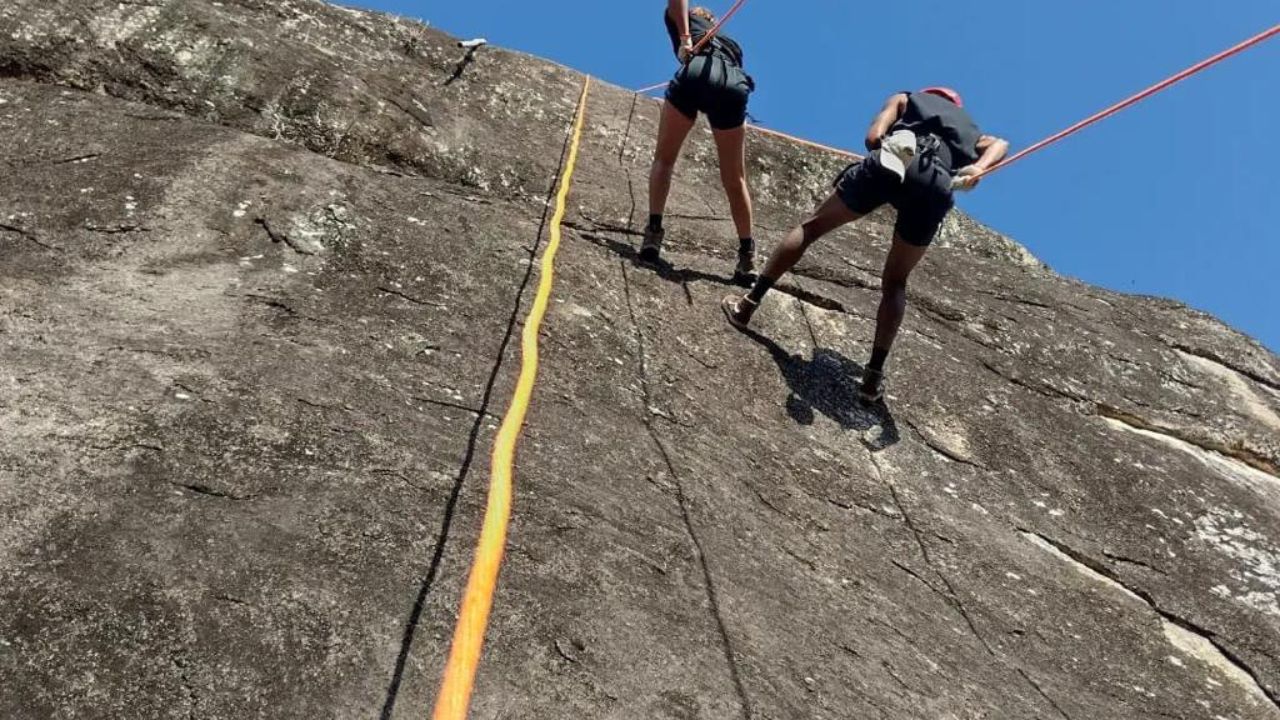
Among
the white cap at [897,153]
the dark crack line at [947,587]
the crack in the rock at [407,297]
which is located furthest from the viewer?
the white cap at [897,153]

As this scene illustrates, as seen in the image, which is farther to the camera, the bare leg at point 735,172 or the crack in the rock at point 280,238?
the bare leg at point 735,172

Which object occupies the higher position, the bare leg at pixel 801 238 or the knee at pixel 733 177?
the knee at pixel 733 177

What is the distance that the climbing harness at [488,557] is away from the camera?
293 cm

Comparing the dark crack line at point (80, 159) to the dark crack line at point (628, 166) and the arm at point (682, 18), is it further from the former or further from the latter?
the arm at point (682, 18)

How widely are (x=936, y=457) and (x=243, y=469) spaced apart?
3928 millimetres

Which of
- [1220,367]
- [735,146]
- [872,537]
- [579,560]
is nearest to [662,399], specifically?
[872,537]

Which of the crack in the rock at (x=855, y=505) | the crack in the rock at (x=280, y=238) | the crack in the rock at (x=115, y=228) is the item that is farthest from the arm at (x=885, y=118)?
the crack in the rock at (x=115, y=228)

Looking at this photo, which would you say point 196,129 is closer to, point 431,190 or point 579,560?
point 431,190

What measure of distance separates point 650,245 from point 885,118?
1.65 metres

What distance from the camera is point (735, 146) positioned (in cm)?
706

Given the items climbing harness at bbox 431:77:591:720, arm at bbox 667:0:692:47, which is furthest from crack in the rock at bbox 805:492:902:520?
arm at bbox 667:0:692:47

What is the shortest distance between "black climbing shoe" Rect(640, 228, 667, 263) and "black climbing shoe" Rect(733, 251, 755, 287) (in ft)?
1.97

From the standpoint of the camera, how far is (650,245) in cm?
684

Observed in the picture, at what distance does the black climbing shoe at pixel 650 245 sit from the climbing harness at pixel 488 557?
1675 millimetres
